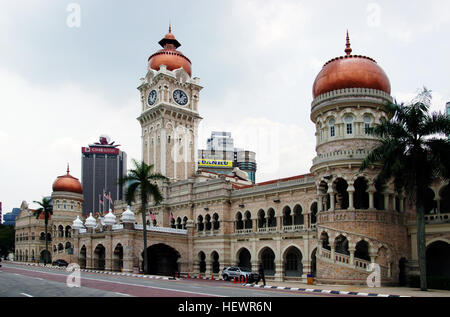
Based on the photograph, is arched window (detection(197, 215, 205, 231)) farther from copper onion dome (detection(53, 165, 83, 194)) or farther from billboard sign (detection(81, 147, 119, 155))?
billboard sign (detection(81, 147, 119, 155))

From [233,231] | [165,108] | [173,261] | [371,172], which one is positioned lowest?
[173,261]

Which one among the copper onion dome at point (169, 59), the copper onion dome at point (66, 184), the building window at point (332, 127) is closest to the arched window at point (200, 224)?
the copper onion dome at point (169, 59)

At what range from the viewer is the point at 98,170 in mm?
188500

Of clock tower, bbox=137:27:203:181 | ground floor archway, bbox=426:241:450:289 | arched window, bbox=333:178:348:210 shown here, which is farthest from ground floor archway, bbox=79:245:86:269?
ground floor archway, bbox=426:241:450:289

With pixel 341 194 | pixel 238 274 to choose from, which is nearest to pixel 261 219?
pixel 238 274

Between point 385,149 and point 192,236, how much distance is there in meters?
27.4

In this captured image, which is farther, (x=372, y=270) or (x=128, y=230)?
(x=128, y=230)

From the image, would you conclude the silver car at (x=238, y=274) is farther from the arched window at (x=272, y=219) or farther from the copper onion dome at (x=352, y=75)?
the copper onion dome at (x=352, y=75)

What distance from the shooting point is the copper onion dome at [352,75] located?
3384 centimetres

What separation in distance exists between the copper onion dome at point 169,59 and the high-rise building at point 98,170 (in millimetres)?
128460

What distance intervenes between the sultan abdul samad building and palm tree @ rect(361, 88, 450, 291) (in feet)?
14.9

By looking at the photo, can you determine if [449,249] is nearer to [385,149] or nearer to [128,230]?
[385,149]

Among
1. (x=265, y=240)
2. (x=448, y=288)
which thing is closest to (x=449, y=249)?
(x=448, y=288)

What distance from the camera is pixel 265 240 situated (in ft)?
144
